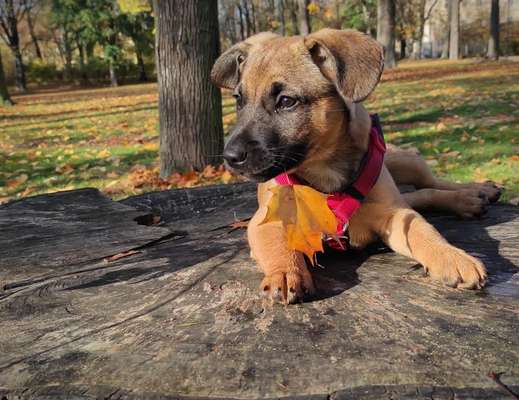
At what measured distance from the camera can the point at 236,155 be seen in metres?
2.69

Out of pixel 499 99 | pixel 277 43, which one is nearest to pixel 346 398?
pixel 277 43

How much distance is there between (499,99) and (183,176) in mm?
9593

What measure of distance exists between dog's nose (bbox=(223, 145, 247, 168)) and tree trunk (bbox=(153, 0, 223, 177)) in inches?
154

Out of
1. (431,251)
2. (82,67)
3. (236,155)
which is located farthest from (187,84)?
(82,67)

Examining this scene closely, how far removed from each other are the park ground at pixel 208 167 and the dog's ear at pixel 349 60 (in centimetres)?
352

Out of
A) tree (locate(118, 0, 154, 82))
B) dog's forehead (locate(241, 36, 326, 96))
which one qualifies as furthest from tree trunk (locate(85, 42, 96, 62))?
dog's forehead (locate(241, 36, 326, 96))

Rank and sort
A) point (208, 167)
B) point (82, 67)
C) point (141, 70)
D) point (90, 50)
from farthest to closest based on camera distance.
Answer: point (82, 67) → point (141, 70) → point (90, 50) → point (208, 167)

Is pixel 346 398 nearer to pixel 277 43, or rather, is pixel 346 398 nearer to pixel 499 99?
pixel 277 43

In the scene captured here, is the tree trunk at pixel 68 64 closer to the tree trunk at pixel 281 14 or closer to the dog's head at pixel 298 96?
the tree trunk at pixel 281 14

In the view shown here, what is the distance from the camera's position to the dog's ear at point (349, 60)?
2.76m

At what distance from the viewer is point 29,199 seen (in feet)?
14.3

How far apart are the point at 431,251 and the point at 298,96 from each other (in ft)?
3.62

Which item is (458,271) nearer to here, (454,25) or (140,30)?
(454,25)

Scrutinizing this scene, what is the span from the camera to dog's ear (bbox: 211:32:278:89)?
140 inches
